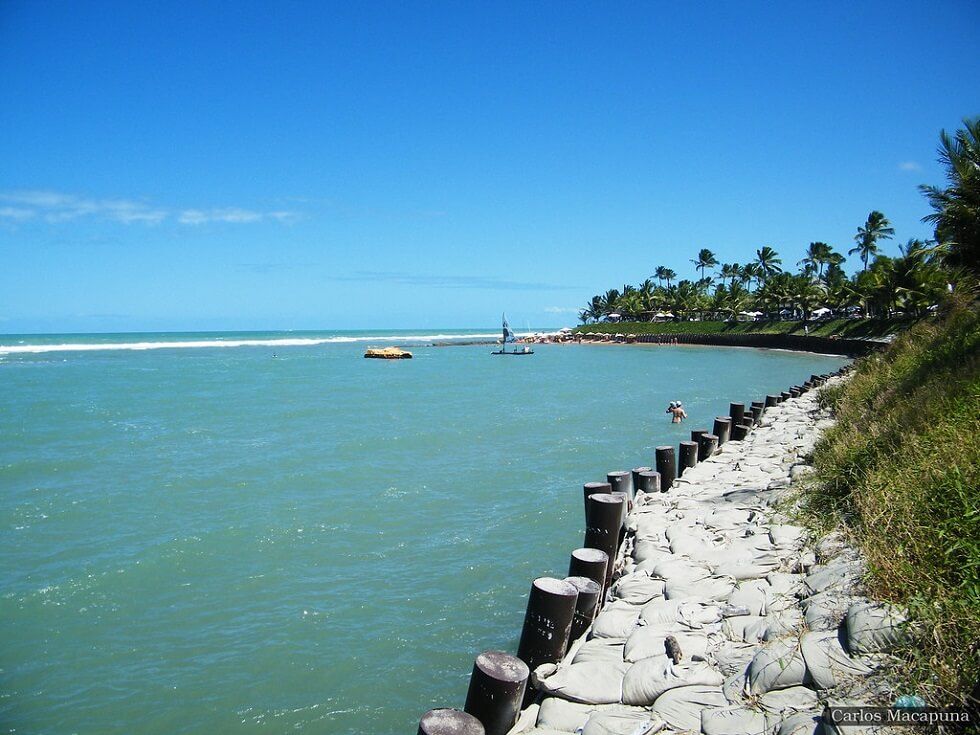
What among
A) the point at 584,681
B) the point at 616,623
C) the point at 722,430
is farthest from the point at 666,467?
the point at 584,681

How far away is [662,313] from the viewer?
344ft

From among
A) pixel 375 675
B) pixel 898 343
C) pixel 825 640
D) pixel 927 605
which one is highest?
pixel 898 343

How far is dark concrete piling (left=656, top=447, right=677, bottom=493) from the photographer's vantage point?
10.5 meters

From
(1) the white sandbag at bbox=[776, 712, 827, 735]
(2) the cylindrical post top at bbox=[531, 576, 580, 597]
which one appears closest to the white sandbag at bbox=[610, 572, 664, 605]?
(2) the cylindrical post top at bbox=[531, 576, 580, 597]

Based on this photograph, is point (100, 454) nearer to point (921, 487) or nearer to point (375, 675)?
point (375, 675)

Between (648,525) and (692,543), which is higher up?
(692,543)

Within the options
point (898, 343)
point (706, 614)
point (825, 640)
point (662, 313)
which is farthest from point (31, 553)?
point (662, 313)

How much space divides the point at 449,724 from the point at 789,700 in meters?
2.10

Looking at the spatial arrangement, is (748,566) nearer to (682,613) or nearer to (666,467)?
(682,613)

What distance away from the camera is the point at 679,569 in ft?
21.2

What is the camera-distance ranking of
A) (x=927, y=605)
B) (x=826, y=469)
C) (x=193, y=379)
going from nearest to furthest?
1. (x=927, y=605)
2. (x=826, y=469)
3. (x=193, y=379)

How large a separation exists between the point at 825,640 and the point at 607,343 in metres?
93.2

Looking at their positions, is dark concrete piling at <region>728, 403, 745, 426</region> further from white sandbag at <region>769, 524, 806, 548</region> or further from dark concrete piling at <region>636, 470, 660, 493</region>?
white sandbag at <region>769, 524, 806, 548</region>

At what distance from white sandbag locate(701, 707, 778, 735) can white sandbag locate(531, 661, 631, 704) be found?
76 centimetres
